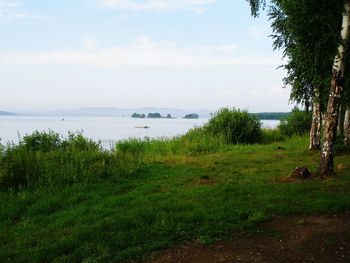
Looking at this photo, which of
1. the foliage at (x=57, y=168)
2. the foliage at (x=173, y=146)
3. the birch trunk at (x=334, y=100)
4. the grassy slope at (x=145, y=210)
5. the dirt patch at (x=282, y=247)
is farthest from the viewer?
the foliage at (x=173, y=146)

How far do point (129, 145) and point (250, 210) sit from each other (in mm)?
18867

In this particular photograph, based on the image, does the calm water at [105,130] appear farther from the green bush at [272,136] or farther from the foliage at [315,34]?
the foliage at [315,34]

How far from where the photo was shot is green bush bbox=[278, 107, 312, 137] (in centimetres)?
3806

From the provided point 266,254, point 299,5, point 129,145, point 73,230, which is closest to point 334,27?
point 299,5

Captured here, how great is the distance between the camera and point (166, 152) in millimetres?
25281

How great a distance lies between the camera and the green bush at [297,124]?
3806 centimetres

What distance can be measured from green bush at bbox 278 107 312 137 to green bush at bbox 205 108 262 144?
5.31 meters

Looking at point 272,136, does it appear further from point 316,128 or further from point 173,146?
point 316,128

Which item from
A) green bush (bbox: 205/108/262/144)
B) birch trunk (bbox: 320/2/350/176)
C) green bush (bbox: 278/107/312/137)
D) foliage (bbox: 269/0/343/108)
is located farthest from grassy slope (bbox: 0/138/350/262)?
green bush (bbox: 278/107/312/137)

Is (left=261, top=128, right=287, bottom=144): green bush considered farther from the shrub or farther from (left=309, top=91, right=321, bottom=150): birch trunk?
the shrub

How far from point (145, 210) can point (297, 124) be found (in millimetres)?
30345

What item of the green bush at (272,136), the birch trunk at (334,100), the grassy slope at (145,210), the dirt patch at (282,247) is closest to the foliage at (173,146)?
the green bush at (272,136)

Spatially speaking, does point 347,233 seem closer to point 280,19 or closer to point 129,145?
point 280,19

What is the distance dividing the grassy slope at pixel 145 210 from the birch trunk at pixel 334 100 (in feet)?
2.01
